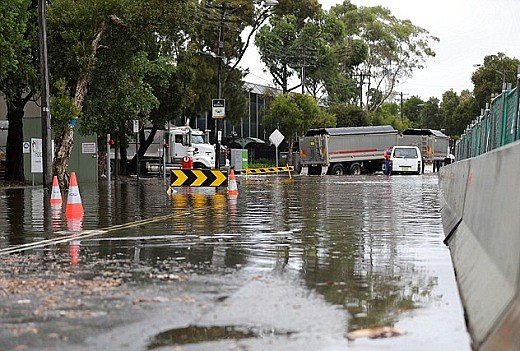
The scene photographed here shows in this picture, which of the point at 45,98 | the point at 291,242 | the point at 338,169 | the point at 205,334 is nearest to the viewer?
the point at 205,334

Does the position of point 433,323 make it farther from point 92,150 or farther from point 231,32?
point 231,32

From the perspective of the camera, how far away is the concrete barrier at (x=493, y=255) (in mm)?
5031

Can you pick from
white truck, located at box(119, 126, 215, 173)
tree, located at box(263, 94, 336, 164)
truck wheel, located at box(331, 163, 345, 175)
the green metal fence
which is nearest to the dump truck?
truck wheel, located at box(331, 163, 345, 175)

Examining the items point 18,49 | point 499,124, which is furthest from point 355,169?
point 499,124

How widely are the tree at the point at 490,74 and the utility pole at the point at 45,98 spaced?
63.2m

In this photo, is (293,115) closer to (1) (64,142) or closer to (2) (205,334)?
(1) (64,142)

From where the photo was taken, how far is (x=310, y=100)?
246ft

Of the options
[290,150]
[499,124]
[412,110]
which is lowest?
[290,150]

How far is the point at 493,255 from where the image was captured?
6.52 m

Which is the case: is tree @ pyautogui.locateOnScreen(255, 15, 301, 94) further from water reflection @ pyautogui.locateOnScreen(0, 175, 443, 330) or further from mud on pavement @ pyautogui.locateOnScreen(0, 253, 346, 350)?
mud on pavement @ pyautogui.locateOnScreen(0, 253, 346, 350)

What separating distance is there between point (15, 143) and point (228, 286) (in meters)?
33.9

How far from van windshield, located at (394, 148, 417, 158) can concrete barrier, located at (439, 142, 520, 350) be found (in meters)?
46.0

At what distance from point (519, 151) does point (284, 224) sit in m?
8.33

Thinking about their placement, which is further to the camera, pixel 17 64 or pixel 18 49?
pixel 17 64
